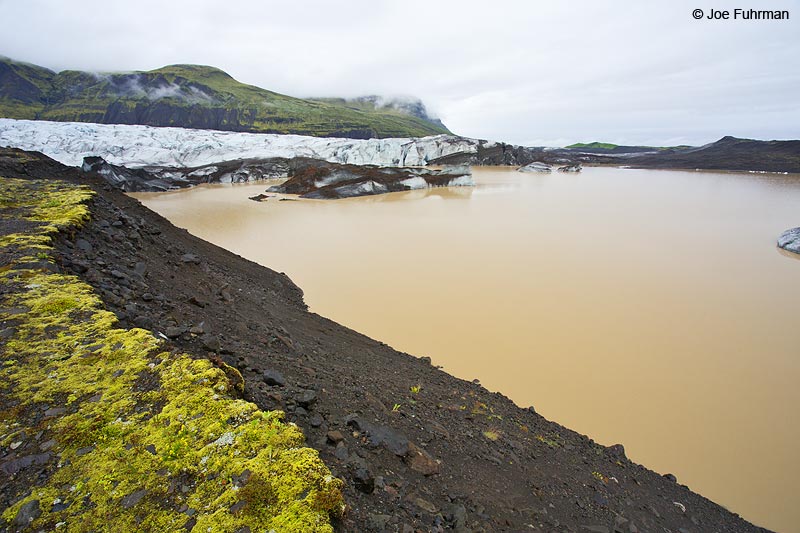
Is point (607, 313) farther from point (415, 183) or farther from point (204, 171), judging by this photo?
point (204, 171)

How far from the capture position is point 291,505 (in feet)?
5.08

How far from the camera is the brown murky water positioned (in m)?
4.45

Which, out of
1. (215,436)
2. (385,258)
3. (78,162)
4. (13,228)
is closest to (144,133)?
(78,162)

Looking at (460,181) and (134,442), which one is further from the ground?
(460,181)

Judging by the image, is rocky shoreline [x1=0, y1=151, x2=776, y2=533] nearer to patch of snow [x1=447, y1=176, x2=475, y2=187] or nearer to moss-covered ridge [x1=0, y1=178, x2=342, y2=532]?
moss-covered ridge [x1=0, y1=178, x2=342, y2=532]

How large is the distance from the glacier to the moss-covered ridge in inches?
1485

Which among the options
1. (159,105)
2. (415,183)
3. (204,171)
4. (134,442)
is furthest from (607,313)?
(159,105)

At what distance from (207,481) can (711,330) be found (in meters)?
8.32

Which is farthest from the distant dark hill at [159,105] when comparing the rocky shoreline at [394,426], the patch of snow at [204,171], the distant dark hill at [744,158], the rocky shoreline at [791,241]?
the rocky shoreline at [394,426]

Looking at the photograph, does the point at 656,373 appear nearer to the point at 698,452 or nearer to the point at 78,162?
the point at 698,452

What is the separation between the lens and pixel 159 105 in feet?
216

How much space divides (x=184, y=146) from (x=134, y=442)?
42.5 m

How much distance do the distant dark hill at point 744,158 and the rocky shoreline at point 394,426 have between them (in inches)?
2167

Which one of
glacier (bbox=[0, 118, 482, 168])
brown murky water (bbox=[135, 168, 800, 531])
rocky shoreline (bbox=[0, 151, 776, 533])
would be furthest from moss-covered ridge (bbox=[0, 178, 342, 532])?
glacier (bbox=[0, 118, 482, 168])
